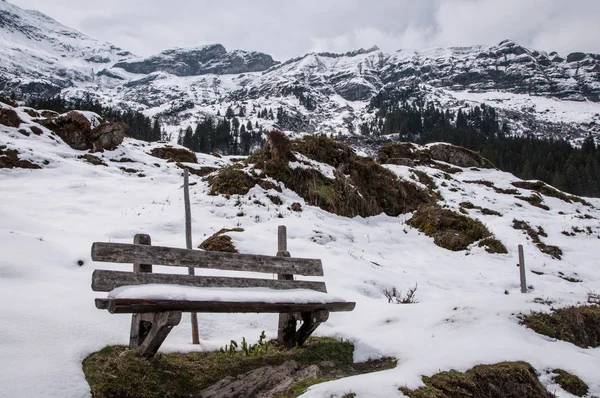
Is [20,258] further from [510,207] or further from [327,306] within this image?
[510,207]

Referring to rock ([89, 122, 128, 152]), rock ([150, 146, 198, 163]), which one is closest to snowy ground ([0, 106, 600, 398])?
rock ([89, 122, 128, 152])

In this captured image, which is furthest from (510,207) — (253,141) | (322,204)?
(253,141)

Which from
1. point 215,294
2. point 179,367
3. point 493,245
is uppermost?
point 215,294

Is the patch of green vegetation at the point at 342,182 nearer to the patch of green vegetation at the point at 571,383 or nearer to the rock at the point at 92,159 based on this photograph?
the rock at the point at 92,159

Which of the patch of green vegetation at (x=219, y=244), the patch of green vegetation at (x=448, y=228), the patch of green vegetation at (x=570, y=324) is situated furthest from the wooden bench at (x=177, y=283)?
the patch of green vegetation at (x=448, y=228)

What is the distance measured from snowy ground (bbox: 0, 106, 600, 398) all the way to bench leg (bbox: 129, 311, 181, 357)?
57cm

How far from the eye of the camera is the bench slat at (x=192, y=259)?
17.5ft

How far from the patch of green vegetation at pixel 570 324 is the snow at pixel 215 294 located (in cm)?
365

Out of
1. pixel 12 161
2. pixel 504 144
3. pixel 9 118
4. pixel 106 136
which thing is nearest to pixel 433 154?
pixel 106 136

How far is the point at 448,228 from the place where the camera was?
1905cm

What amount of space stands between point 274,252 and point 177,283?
6.46 m

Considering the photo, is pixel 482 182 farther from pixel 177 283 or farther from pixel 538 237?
pixel 177 283

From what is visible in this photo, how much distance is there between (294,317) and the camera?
7.31 m

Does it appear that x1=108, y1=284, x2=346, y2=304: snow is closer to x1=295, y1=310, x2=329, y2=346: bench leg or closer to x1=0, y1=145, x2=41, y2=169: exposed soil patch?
x1=295, y1=310, x2=329, y2=346: bench leg
